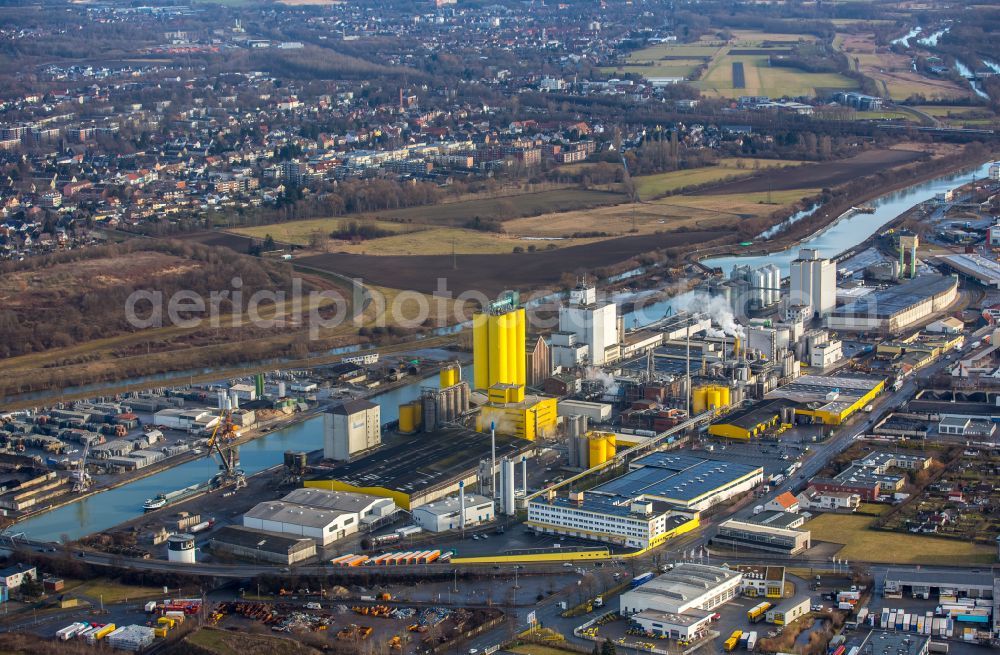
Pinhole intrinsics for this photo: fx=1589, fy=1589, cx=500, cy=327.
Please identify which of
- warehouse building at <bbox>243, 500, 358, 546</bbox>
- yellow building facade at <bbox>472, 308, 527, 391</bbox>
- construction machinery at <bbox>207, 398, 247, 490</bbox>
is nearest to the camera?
warehouse building at <bbox>243, 500, 358, 546</bbox>

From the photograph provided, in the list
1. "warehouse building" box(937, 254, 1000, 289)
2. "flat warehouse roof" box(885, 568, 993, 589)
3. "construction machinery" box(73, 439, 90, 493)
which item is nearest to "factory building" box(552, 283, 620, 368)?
"construction machinery" box(73, 439, 90, 493)

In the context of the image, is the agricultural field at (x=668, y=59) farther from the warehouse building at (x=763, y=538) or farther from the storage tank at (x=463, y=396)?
the warehouse building at (x=763, y=538)

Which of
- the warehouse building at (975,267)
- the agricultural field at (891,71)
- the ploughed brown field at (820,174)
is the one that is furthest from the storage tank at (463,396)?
the agricultural field at (891,71)

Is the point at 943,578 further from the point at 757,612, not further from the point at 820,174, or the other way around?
the point at 820,174

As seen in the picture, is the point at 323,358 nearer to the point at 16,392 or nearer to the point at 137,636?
the point at 16,392

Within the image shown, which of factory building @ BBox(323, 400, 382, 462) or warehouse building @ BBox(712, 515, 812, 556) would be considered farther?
factory building @ BBox(323, 400, 382, 462)

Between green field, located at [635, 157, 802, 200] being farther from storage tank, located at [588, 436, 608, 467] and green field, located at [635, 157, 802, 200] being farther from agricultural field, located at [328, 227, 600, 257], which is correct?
storage tank, located at [588, 436, 608, 467]
